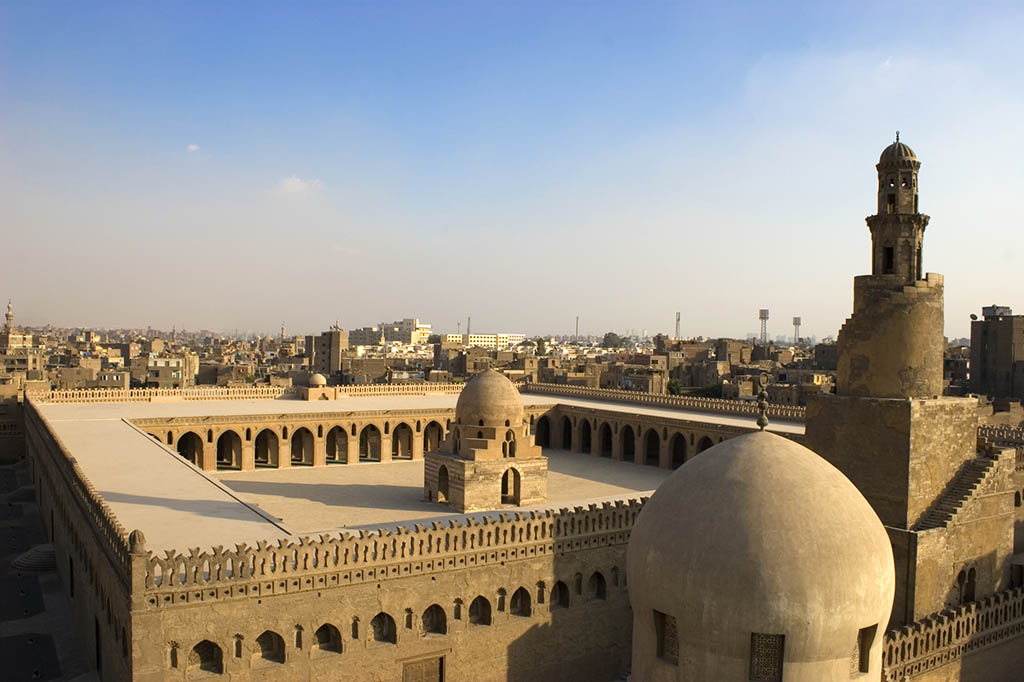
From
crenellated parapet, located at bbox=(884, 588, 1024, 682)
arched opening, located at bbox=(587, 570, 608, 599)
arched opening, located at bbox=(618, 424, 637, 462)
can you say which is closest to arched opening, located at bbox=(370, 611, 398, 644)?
arched opening, located at bbox=(587, 570, 608, 599)

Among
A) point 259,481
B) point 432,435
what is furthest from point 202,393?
point 259,481

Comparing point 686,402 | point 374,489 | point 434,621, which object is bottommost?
point 434,621

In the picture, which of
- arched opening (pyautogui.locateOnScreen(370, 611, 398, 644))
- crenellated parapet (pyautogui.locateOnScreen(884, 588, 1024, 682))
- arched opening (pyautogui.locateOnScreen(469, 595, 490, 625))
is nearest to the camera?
crenellated parapet (pyautogui.locateOnScreen(884, 588, 1024, 682))

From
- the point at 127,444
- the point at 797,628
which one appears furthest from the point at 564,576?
the point at 127,444

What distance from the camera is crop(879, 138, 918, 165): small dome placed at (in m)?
18.3

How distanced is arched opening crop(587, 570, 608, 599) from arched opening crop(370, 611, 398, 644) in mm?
4749

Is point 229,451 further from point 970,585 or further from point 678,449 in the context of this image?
point 970,585

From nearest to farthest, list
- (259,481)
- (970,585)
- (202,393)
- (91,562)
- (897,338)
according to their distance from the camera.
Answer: (91,562)
(897,338)
(970,585)
(259,481)
(202,393)

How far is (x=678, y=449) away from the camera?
107ft

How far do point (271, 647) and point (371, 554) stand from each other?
2.25 metres

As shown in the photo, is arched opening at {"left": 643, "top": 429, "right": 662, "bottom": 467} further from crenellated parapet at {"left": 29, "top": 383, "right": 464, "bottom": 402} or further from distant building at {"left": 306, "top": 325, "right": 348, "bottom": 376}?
distant building at {"left": 306, "top": 325, "right": 348, "bottom": 376}

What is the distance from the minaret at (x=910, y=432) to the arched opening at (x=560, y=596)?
20.4 ft

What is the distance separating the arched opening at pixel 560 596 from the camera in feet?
60.3

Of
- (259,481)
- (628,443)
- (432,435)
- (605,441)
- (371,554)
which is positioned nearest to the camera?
(371,554)
